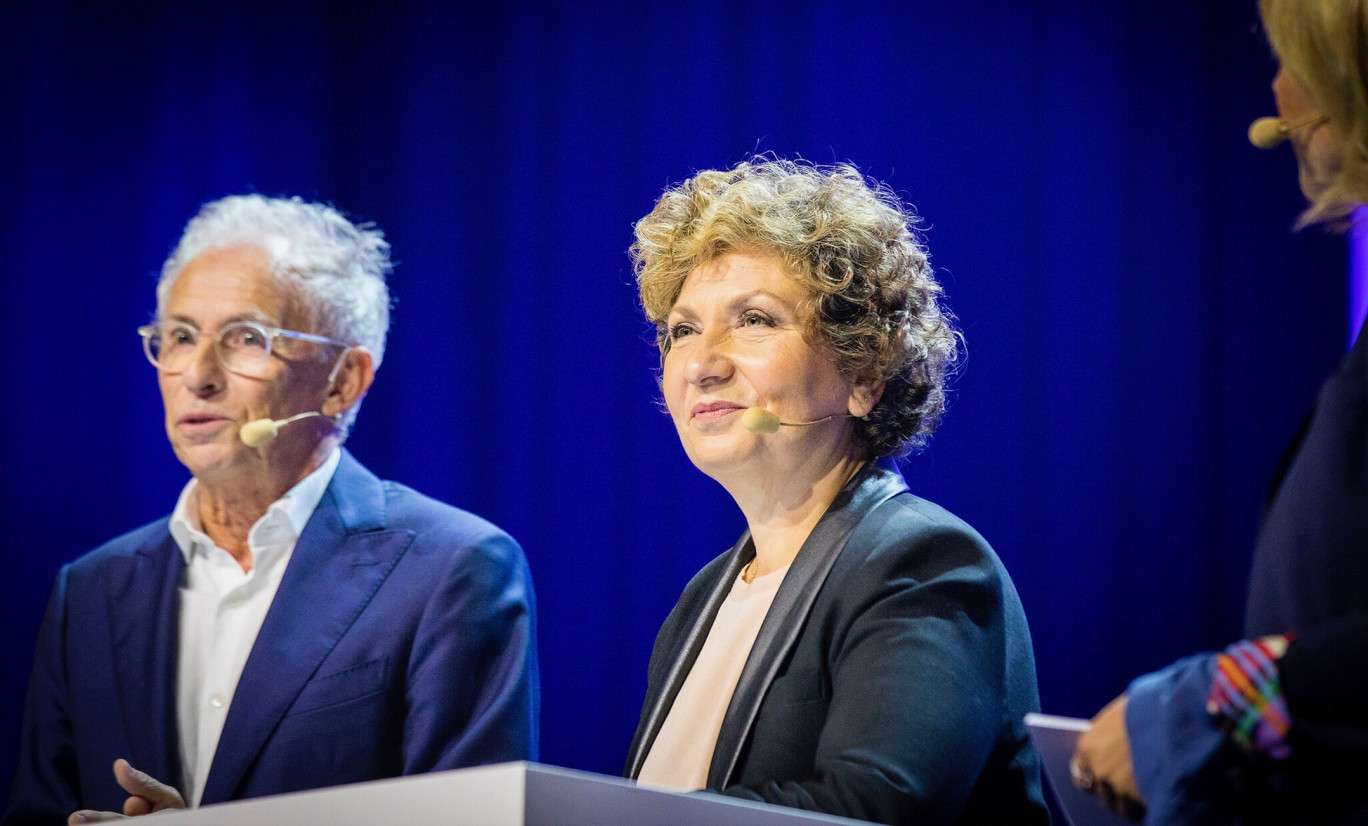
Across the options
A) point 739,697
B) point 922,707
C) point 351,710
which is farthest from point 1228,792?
point 351,710

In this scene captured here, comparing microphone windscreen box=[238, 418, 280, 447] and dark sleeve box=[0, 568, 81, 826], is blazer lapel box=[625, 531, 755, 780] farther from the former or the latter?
dark sleeve box=[0, 568, 81, 826]

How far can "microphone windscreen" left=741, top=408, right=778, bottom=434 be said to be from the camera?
6.48ft

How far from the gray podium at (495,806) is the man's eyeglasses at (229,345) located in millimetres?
1556

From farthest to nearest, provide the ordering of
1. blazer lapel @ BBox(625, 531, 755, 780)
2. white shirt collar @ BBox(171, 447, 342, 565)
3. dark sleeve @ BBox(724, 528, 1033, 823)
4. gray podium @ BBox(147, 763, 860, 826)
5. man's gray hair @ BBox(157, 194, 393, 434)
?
man's gray hair @ BBox(157, 194, 393, 434)
white shirt collar @ BBox(171, 447, 342, 565)
blazer lapel @ BBox(625, 531, 755, 780)
dark sleeve @ BBox(724, 528, 1033, 823)
gray podium @ BBox(147, 763, 860, 826)

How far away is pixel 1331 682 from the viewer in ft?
3.49

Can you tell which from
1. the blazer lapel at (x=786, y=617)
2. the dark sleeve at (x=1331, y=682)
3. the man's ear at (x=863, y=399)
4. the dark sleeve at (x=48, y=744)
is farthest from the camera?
the dark sleeve at (x=48, y=744)

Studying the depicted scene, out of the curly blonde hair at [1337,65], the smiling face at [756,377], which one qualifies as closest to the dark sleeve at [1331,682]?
the curly blonde hair at [1337,65]

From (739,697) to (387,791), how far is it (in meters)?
0.67

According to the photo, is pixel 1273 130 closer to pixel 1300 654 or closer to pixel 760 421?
pixel 1300 654

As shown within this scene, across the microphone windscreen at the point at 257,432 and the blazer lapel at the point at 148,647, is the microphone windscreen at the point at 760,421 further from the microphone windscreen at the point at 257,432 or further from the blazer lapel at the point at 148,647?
the blazer lapel at the point at 148,647

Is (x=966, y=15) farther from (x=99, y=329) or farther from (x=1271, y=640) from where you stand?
(x=99, y=329)

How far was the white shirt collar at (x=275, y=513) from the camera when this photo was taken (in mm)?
2557

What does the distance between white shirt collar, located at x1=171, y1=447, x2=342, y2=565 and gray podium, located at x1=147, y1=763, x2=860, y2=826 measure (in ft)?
4.56

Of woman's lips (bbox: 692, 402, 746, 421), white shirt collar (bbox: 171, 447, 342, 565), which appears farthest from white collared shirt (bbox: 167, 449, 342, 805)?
woman's lips (bbox: 692, 402, 746, 421)
